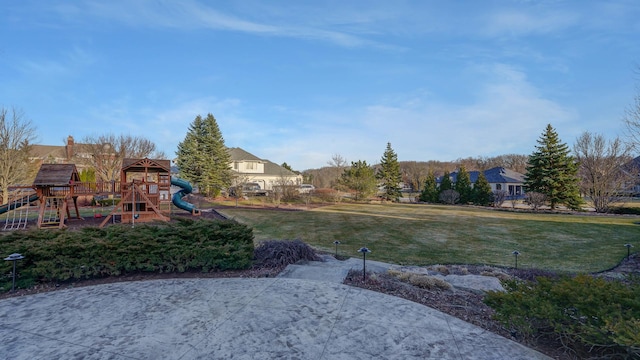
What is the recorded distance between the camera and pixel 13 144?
19.8 metres

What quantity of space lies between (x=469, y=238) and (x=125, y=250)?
1164 cm

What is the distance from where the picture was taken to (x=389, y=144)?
1379 inches

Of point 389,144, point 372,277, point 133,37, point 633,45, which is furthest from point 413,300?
point 389,144

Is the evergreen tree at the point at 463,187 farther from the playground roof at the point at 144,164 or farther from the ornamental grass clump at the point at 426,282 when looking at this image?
the ornamental grass clump at the point at 426,282

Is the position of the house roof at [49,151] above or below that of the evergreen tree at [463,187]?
above

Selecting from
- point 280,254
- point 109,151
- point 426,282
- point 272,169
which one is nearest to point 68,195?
point 280,254

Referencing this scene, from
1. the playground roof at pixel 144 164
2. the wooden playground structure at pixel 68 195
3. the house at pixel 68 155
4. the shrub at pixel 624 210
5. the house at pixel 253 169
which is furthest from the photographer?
the house at pixel 253 169

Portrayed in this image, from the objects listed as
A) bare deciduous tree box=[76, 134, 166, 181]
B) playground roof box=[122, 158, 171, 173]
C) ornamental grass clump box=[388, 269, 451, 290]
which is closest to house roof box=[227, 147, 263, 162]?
bare deciduous tree box=[76, 134, 166, 181]

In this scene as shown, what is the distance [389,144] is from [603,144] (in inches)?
725

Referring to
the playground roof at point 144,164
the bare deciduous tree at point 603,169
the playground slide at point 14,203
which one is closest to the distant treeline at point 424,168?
the bare deciduous tree at point 603,169

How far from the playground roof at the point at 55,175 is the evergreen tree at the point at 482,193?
29392mm

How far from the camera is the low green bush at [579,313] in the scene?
8.36ft

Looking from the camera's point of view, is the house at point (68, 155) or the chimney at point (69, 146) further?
the chimney at point (69, 146)

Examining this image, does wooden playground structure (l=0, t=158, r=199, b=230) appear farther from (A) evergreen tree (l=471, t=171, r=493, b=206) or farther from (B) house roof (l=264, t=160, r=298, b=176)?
(B) house roof (l=264, t=160, r=298, b=176)
